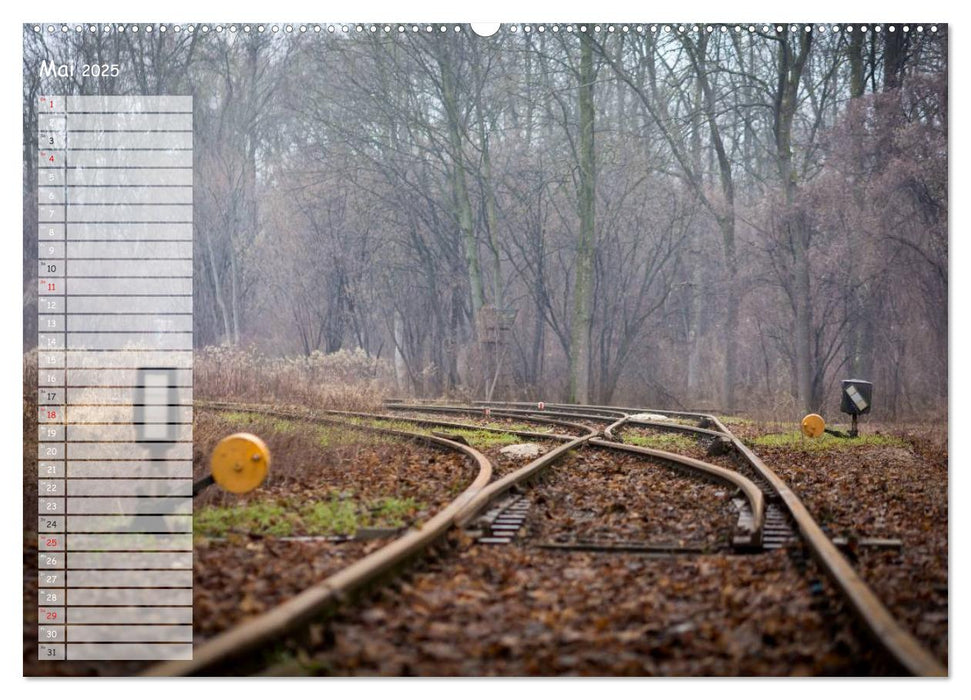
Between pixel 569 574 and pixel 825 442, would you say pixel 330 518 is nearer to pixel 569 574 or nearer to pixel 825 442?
pixel 569 574

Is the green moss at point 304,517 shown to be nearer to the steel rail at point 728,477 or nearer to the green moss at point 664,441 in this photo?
the steel rail at point 728,477

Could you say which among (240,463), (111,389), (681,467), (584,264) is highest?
(584,264)

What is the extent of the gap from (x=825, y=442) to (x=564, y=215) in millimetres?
11134

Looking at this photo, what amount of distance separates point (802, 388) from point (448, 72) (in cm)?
700

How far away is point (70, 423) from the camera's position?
12.4ft

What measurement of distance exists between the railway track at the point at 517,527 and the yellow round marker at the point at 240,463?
0.48m

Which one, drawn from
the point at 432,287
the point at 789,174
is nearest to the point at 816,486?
the point at 789,174

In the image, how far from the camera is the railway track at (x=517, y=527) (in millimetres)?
2652

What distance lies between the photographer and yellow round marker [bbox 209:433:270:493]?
11.5ft

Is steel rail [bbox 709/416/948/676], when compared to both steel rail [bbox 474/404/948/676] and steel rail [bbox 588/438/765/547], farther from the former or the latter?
steel rail [bbox 588/438/765/547]

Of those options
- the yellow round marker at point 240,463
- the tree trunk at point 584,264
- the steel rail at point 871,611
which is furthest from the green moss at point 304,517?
the tree trunk at point 584,264

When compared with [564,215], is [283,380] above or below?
below

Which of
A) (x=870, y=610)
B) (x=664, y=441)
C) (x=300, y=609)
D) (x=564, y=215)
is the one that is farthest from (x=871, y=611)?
(x=564, y=215)

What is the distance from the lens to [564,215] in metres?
19.6
